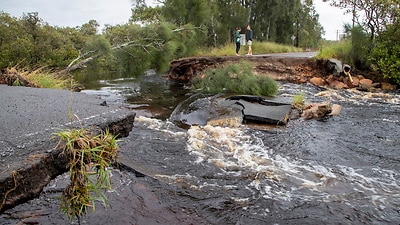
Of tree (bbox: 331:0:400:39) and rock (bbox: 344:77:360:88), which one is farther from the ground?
tree (bbox: 331:0:400:39)

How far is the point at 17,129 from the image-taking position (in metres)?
3.68

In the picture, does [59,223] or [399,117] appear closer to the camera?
[59,223]

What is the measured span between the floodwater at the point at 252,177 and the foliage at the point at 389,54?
650 cm

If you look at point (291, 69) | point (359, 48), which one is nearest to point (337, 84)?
point (359, 48)

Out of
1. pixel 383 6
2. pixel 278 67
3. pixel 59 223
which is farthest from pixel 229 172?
pixel 383 6

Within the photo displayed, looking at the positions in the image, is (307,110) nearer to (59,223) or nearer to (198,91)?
(198,91)

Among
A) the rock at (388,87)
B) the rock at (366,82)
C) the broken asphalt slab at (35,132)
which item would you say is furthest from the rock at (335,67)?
the broken asphalt slab at (35,132)

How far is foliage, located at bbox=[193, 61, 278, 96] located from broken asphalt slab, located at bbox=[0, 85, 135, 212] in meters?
7.41

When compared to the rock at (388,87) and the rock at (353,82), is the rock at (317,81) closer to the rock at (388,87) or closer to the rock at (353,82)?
the rock at (353,82)

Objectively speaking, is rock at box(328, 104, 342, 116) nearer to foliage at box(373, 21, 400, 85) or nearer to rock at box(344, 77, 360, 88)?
rock at box(344, 77, 360, 88)

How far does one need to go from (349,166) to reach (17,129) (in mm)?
5332

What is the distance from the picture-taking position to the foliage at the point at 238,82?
40.1ft

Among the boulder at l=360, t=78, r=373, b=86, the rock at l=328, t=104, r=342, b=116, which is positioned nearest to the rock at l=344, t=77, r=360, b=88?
the boulder at l=360, t=78, r=373, b=86

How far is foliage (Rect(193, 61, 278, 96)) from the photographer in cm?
1223
